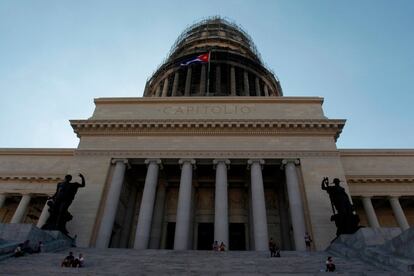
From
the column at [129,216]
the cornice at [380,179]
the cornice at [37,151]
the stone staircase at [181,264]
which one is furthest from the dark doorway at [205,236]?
the cornice at [37,151]

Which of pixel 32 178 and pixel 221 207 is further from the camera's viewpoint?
pixel 32 178

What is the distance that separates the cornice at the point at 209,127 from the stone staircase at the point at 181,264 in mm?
11523

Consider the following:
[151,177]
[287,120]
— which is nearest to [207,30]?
[287,120]

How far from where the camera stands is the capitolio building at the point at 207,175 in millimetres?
21562

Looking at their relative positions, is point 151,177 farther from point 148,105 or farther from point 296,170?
point 296,170

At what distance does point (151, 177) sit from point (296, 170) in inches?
417

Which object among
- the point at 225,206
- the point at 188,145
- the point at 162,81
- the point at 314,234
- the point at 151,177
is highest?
the point at 162,81

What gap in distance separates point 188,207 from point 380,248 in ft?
40.4

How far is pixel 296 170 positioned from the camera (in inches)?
932

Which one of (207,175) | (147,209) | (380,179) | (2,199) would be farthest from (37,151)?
(380,179)

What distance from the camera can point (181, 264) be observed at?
1240 centimetres

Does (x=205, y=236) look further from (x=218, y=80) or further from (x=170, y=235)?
(x=218, y=80)

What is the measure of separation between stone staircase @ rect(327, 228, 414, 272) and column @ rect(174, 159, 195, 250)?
868 cm

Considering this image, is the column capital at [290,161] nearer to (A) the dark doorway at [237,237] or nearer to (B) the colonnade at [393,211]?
(A) the dark doorway at [237,237]
